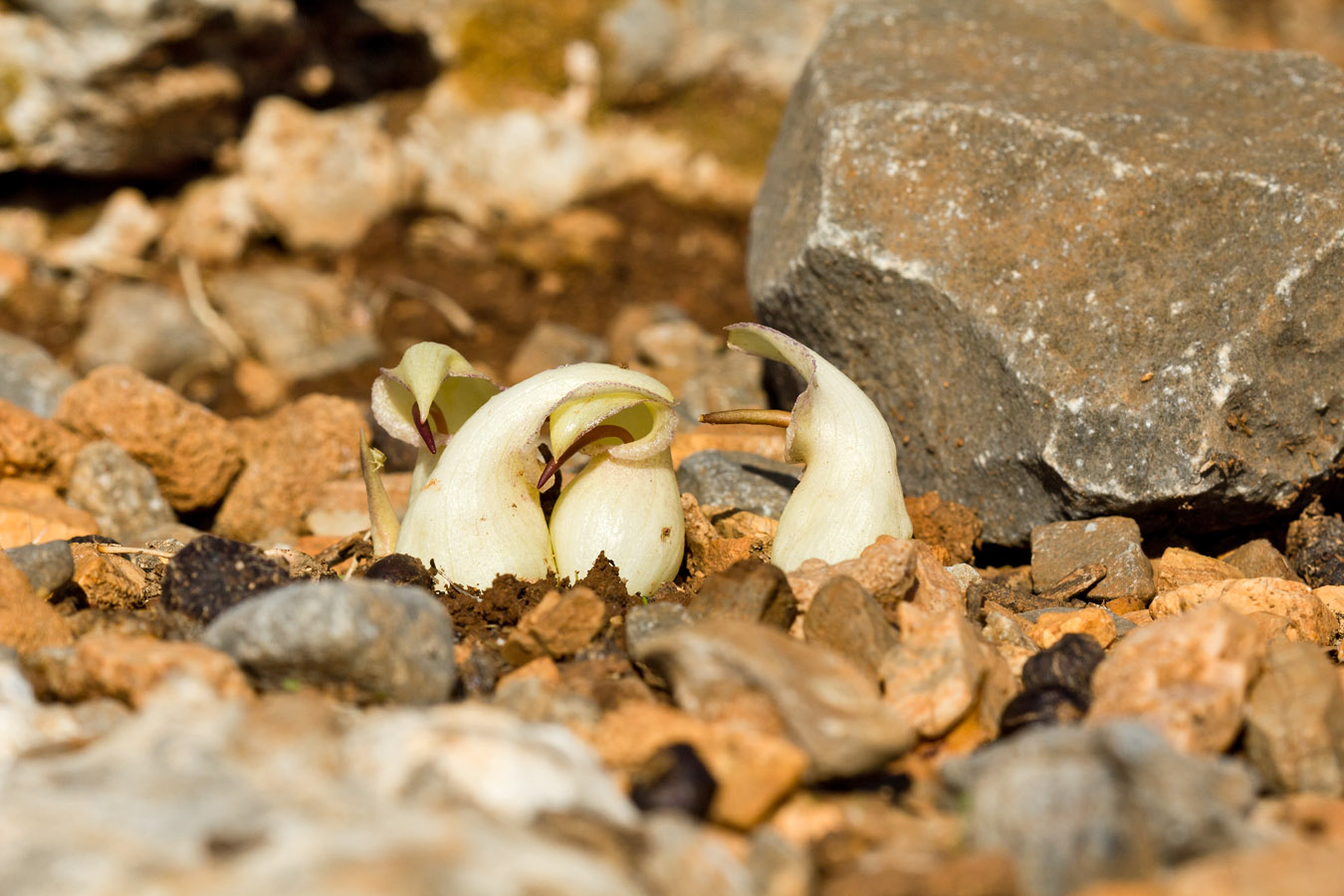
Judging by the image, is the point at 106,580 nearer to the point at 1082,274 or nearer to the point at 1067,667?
the point at 1067,667

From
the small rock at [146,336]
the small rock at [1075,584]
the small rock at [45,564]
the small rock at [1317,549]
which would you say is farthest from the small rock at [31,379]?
the small rock at [1317,549]

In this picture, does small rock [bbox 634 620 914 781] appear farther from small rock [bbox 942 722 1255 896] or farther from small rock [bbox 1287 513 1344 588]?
small rock [bbox 1287 513 1344 588]

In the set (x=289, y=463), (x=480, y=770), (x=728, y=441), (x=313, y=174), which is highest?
(x=480, y=770)

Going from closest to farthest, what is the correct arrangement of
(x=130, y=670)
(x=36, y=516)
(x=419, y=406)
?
(x=130, y=670) < (x=419, y=406) < (x=36, y=516)

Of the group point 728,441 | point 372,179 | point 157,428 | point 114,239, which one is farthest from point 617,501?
point 114,239

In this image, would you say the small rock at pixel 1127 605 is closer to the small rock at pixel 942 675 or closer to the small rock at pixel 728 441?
the small rock at pixel 942 675

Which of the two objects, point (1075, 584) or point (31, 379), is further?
point (31, 379)

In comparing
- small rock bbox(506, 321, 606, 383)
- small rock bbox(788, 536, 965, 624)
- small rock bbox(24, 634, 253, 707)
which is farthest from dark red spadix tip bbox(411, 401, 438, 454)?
small rock bbox(506, 321, 606, 383)
